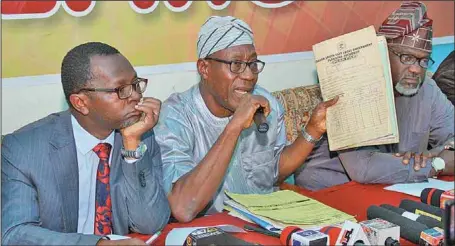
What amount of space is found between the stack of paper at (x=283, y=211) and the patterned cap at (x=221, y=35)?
0.65 m

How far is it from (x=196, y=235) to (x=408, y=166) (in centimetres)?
130

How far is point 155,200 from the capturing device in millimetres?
2328

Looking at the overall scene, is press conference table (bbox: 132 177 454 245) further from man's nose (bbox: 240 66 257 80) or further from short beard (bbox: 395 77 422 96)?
man's nose (bbox: 240 66 257 80)

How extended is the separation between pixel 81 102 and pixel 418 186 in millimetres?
1437

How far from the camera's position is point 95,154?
2.31 metres

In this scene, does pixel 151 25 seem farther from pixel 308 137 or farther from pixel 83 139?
pixel 83 139

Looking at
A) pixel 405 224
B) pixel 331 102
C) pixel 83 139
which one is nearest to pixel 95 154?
pixel 83 139

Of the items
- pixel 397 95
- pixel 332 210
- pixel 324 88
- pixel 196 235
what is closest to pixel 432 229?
pixel 332 210

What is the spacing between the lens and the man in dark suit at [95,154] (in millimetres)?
2188

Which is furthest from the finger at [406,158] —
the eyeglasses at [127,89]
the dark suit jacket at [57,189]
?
the eyeglasses at [127,89]

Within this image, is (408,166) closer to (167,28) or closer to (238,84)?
(238,84)

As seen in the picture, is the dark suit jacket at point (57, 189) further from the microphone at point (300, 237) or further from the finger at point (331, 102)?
the finger at point (331, 102)

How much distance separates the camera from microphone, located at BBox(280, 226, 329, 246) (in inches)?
69.7

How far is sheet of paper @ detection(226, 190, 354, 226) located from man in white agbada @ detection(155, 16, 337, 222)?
20 cm
